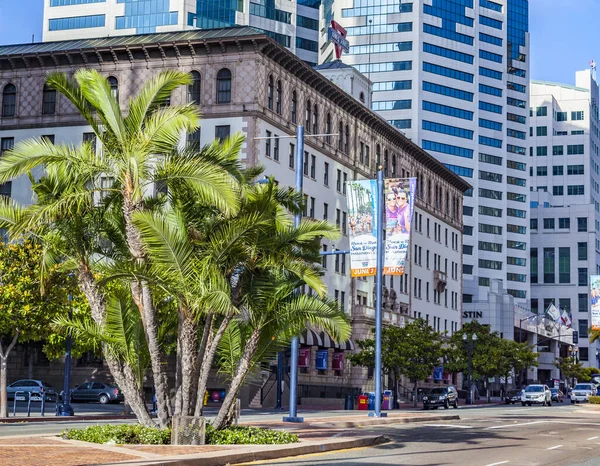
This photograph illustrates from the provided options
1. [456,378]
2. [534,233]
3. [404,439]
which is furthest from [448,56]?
[404,439]

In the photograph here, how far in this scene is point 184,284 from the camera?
23656 mm

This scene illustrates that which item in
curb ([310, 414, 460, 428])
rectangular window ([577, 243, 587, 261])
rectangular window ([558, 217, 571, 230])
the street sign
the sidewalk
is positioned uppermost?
the street sign

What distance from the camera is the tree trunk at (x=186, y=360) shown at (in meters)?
24.4

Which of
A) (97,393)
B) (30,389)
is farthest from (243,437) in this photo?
(97,393)

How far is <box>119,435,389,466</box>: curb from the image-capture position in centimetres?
1922

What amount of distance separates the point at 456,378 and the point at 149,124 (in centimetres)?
9093

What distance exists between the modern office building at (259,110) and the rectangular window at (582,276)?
102058 millimetres

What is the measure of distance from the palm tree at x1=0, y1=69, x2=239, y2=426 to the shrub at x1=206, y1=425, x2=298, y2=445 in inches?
54.9

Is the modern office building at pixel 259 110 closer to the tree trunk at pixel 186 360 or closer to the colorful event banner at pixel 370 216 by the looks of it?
the colorful event banner at pixel 370 216

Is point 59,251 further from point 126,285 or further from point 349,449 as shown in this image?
point 349,449

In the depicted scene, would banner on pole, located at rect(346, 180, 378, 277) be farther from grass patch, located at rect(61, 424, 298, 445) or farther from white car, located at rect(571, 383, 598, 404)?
white car, located at rect(571, 383, 598, 404)

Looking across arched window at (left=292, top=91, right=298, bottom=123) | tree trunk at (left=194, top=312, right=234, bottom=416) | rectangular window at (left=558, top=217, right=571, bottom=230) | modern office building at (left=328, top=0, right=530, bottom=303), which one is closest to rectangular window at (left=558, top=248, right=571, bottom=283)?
rectangular window at (left=558, top=217, right=571, bottom=230)

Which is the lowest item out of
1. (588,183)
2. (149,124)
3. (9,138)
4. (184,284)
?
(184,284)

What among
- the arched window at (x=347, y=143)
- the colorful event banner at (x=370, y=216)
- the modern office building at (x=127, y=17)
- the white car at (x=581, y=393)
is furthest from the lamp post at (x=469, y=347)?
the modern office building at (x=127, y=17)
